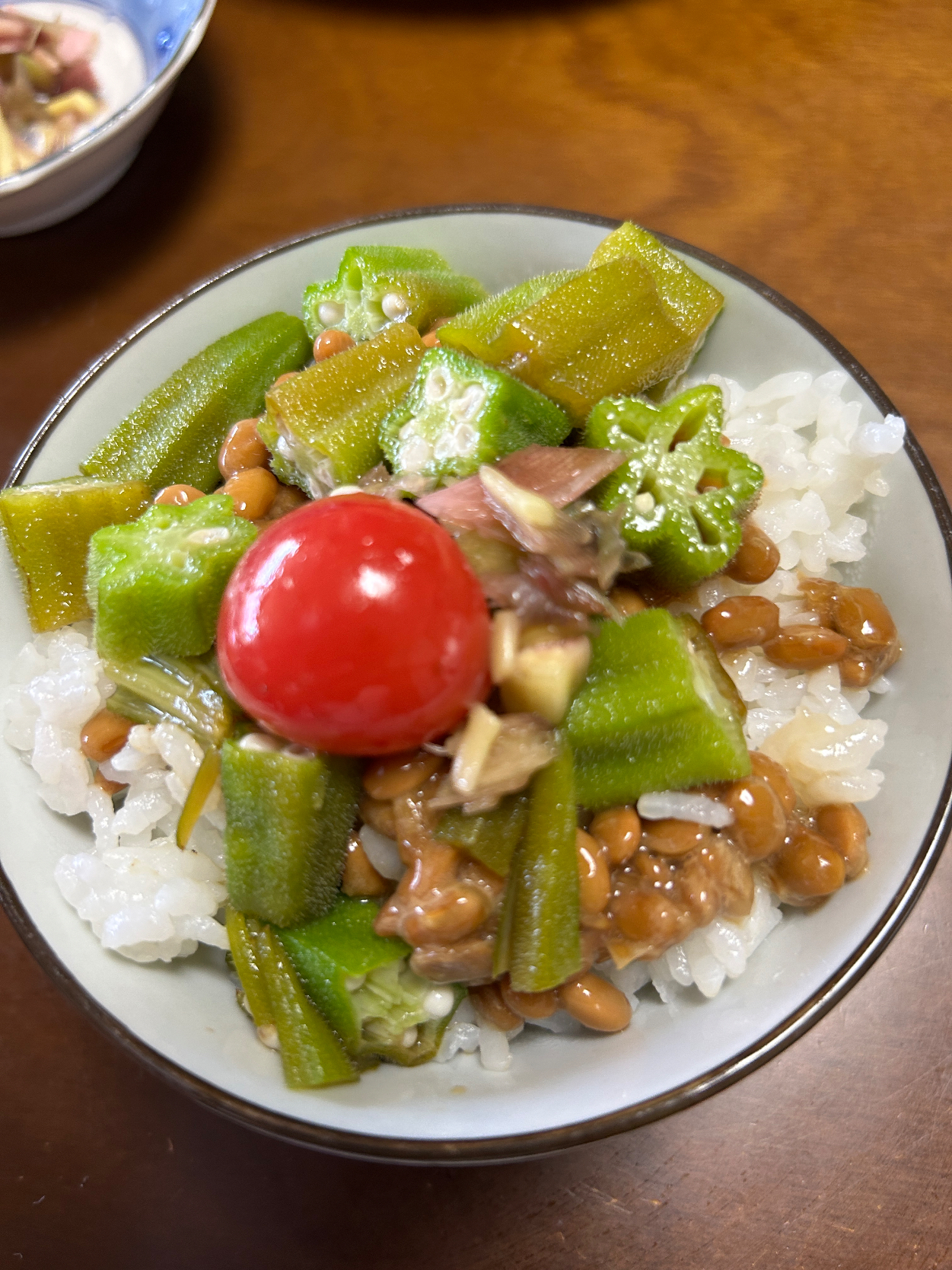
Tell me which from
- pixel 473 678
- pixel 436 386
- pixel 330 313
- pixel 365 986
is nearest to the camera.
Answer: pixel 473 678

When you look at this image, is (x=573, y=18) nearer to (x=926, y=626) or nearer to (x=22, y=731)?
(x=926, y=626)

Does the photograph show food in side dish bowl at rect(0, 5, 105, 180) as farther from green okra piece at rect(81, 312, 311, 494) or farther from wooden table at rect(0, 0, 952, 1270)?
green okra piece at rect(81, 312, 311, 494)

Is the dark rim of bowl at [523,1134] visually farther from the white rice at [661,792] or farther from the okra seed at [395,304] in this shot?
the okra seed at [395,304]

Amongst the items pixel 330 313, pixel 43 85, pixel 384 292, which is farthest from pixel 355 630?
pixel 43 85

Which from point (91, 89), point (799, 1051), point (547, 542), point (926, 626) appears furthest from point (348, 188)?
point (799, 1051)

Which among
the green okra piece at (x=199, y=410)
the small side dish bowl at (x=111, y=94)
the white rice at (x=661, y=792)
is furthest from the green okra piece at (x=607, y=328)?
the small side dish bowl at (x=111, y=94)

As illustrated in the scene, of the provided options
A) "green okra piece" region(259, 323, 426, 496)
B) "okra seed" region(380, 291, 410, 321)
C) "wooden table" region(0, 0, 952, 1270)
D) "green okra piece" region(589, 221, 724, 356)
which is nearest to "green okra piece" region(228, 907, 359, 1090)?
"wooden table" region(0, 0, 952, 1270)

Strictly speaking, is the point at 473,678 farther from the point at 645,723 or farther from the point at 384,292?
the point at 384,292
